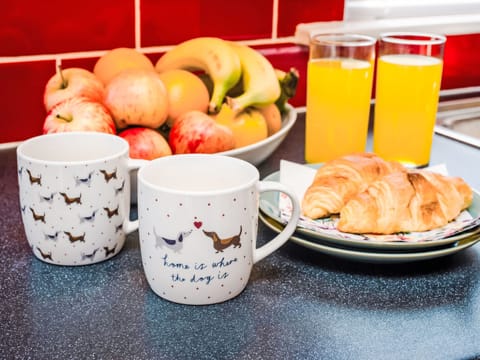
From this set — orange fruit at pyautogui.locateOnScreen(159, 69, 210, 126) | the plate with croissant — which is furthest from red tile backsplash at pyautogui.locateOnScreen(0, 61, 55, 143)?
the plate with croissant

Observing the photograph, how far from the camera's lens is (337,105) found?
1008 mm

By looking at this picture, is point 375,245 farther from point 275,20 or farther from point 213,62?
point 275,20

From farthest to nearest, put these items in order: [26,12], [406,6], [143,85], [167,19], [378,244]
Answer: [406,6]
[167,19]
[26,12]
[143,85]
[378,244]

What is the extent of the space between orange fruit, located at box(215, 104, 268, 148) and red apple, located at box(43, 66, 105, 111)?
166 millimetres

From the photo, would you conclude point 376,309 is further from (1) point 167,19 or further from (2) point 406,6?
(2) point 406,6

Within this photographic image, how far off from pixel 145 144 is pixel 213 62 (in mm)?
187

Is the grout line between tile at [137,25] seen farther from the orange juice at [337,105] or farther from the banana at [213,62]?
the orange juice at [337,105]

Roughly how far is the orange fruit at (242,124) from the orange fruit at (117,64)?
5.3 inches

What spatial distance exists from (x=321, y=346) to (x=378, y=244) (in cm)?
15

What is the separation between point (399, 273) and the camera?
0.71m

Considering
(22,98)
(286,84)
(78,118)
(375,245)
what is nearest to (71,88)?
(78,118)

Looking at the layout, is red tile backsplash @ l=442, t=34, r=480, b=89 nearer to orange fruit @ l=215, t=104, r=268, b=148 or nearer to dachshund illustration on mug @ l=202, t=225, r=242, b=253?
orange fruit @ l=215, t=104, r=268, b=148

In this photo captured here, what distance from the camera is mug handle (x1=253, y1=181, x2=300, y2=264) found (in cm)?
64

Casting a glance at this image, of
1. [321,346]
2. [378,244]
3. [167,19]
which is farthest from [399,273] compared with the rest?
[167,19]
